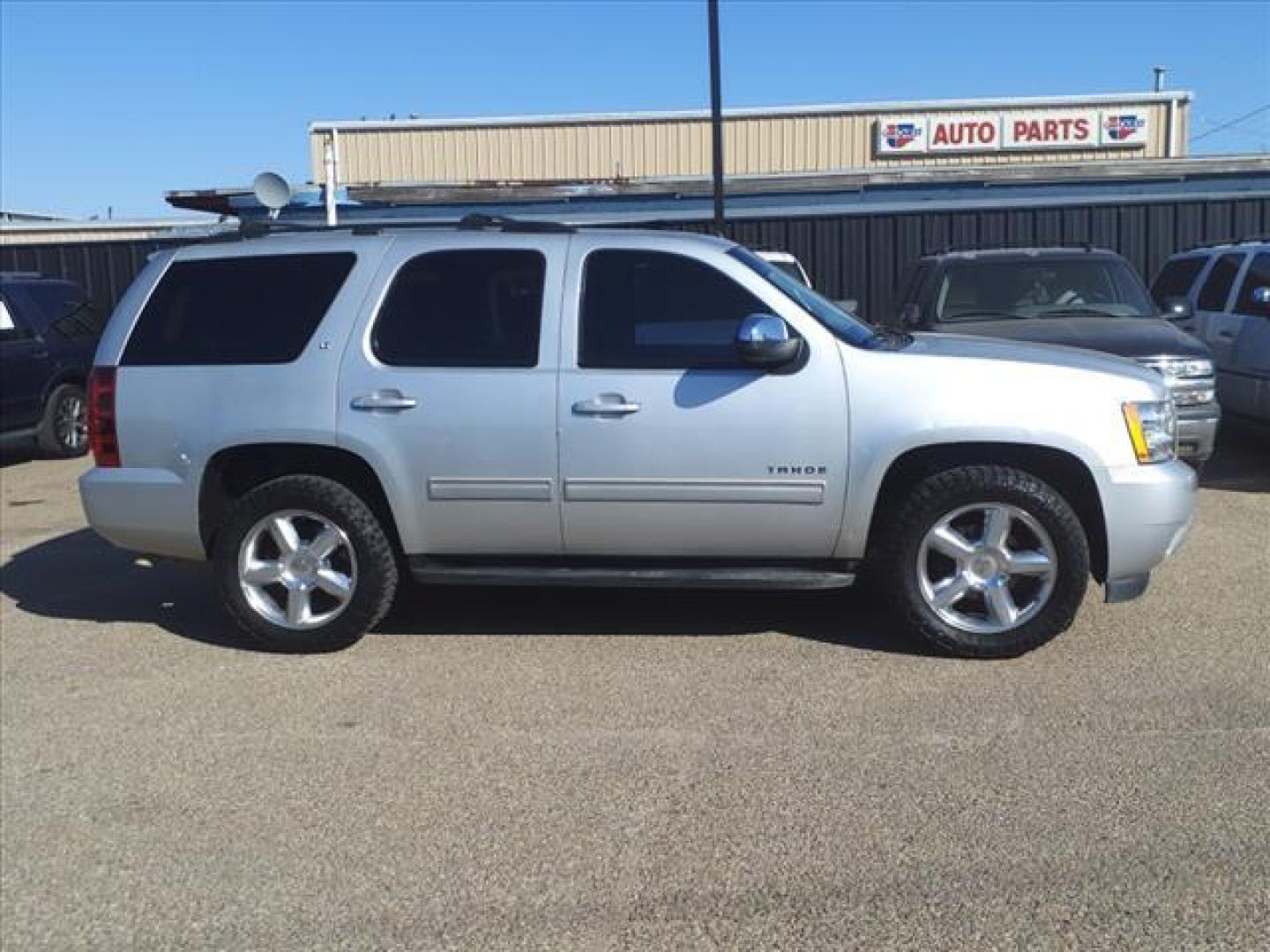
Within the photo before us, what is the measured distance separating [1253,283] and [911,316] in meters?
3.08

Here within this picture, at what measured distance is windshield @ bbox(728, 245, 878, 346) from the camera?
5359mm

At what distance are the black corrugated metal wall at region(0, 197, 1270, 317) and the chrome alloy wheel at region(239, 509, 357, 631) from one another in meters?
11.8

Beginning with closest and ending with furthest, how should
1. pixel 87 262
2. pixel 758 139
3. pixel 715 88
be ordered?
pixel 715 88
pixel 87 262
pixel 758 139

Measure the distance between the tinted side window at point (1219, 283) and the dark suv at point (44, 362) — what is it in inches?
398

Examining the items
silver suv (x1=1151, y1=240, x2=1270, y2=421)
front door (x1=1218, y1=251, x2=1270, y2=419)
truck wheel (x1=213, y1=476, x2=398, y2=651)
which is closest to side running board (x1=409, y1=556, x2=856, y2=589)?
truck wheel (x1=213, y1=476, x2=398, y2=651)

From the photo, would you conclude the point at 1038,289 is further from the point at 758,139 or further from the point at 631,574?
the point at 758,139

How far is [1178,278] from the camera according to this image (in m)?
11.6

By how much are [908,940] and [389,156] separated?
90.2ft

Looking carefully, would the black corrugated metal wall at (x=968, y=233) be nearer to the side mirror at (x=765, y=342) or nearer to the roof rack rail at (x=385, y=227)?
the roof rack rail at (x=385, y=227)

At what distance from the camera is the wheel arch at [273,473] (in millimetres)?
5582

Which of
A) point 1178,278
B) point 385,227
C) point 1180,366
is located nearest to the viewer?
point 385,227

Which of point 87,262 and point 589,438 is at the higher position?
point 87,262

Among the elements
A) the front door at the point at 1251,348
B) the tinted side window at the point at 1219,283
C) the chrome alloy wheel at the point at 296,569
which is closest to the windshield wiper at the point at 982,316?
the front door at the point at 1251,348

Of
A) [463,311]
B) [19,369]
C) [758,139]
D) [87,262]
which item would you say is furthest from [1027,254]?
[758,139]
